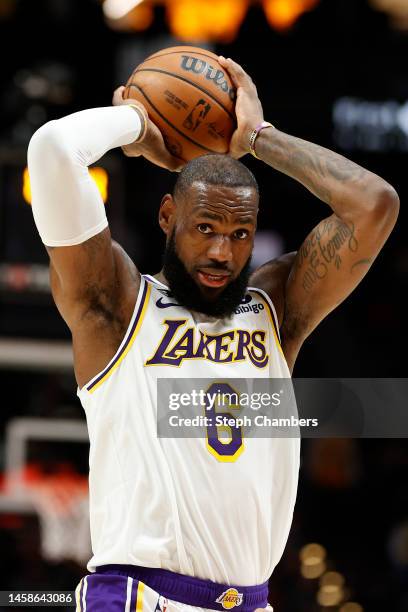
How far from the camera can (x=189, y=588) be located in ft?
12.1

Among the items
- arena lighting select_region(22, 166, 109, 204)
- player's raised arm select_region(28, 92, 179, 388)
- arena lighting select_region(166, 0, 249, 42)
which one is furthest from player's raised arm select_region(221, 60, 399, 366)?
arena lighting select_region(166, 0, 249, 42)

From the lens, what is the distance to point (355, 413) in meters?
8.64

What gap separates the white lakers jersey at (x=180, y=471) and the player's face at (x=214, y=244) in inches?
4.1

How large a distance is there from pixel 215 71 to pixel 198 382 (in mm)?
1294

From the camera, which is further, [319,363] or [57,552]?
[319,363]

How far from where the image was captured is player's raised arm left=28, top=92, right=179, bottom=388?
12.6 ft

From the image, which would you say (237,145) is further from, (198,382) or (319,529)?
(319,529)

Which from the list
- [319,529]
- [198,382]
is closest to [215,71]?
[198,382]

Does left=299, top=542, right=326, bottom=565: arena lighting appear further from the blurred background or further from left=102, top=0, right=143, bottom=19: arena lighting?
left=102, top=0, right=143, bottom=19: arena lighting

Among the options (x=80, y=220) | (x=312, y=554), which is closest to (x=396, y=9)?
(x=312, y=554)

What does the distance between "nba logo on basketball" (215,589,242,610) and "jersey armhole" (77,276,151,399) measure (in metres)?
0.85

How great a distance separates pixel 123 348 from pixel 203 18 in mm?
8630

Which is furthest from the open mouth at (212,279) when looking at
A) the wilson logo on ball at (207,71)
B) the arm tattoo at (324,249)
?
the wilson logo on ball at (207,71)

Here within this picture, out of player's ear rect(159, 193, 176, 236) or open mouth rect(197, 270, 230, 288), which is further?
player's ear rect(159, 193, 176, 236)
